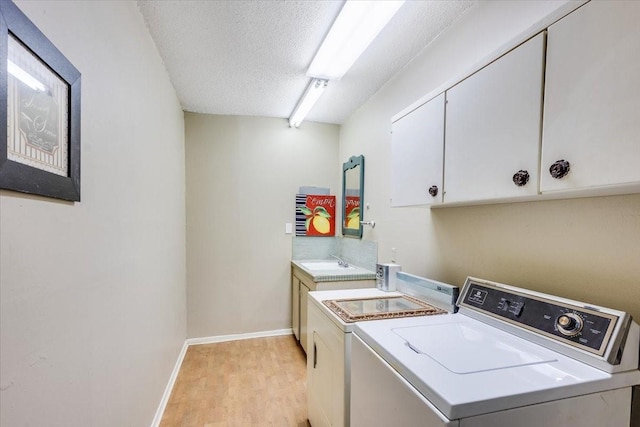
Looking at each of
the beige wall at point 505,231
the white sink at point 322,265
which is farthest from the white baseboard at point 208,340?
the beige wall at point 505,231

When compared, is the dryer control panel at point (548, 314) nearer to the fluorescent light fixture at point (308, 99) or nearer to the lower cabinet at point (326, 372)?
the lower cabinet at point (326, 372)

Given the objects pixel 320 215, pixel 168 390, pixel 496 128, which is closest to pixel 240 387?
pixel 168 390

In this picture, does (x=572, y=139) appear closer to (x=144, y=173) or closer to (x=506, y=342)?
(x=506, y=342)

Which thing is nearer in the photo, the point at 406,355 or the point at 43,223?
the point at 43,223

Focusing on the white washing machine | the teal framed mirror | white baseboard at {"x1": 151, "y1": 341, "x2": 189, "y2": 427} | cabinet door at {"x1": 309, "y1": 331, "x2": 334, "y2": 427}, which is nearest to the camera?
the white washing machine

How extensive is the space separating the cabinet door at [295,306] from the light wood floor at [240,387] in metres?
0.17

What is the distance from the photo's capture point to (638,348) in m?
0.88

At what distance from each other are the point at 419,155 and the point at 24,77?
157 cm

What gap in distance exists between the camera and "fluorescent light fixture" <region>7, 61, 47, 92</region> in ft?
2.23

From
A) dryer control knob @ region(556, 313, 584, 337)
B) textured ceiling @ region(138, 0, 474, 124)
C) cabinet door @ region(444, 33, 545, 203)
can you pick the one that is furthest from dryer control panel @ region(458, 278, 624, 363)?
textured ceiling @ region(138, 0, 474, 124)

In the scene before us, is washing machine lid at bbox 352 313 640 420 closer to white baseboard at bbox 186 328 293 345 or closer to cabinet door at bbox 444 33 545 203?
cabinet door at bbox 444 33 545 203

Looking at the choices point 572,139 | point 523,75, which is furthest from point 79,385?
point 523,75

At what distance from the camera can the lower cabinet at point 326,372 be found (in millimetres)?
1401

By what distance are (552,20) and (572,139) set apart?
1.32ft
